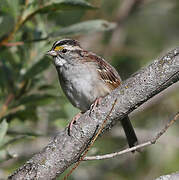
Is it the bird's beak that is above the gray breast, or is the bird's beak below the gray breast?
above

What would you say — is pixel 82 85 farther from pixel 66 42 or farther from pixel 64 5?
pixel 64 5

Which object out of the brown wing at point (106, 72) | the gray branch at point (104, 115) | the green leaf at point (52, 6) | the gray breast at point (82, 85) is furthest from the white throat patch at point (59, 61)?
the gray branch at point (104, 115)

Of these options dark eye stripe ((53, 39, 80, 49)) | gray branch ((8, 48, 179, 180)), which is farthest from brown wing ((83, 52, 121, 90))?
gray branch ((8, 48, 179, 180))

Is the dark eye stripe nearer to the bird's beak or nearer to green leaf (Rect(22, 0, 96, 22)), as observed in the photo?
the bird's beak

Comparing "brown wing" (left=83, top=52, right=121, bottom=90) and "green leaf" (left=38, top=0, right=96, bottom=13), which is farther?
"brown wing" (left=83, top=52, right=121, bottom=90)

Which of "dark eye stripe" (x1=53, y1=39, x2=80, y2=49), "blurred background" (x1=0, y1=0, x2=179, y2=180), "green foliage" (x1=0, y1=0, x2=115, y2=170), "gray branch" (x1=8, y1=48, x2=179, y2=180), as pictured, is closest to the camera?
"gray branch" (x1=8, y1=48, x2=179, y2=180)

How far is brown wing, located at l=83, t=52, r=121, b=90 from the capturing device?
4098mm

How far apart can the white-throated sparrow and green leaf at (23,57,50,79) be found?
214mm

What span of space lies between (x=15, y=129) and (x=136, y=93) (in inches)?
82.4

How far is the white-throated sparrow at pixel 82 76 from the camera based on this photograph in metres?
3.98

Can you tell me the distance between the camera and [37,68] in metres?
3.88

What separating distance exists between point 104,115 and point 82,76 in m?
1.41

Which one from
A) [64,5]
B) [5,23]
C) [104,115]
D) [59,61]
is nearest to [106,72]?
[59,61]

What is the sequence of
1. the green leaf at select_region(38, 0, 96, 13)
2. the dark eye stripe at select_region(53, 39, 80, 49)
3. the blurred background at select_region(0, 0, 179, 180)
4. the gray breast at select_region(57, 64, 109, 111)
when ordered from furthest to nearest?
Answer: the dark eye stripe at select_region(53, 39, 80, 49) → the gray breast at select_region(57, 64, 109, 111) → the blurred background at select_region(0, 0, 179, 180) → the green leaf at select_region(38, 0, 96, 13)
